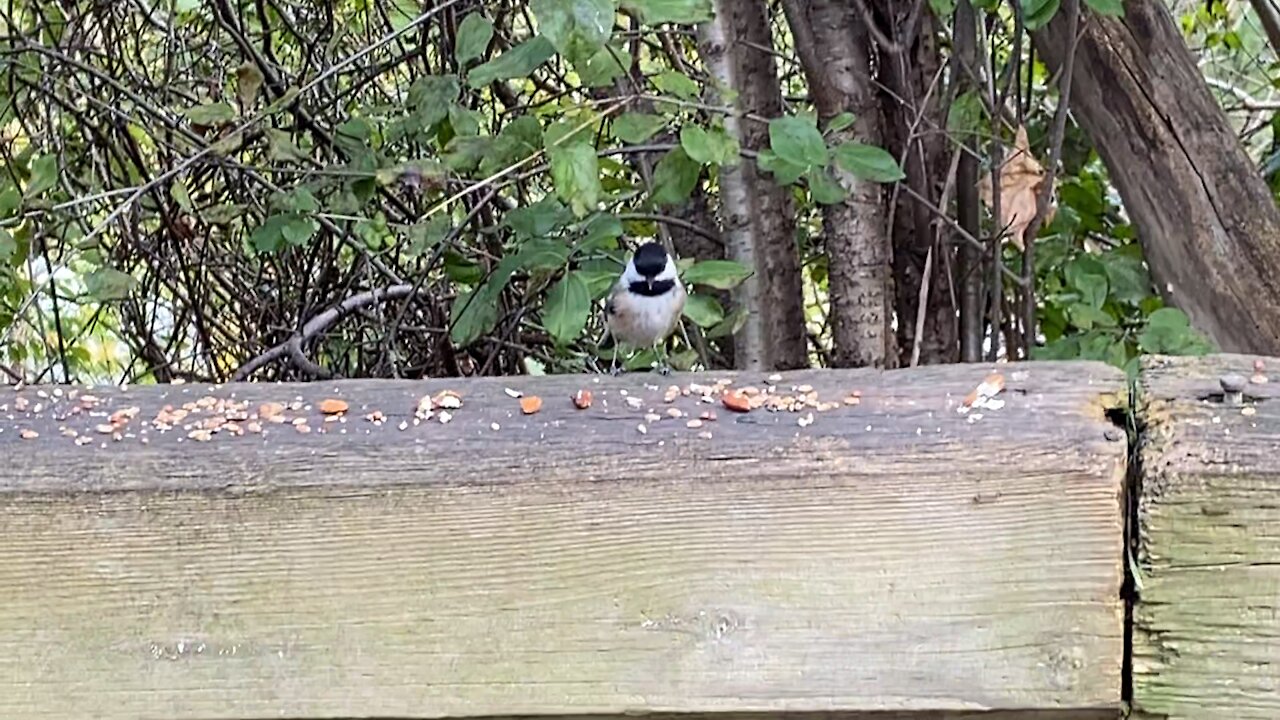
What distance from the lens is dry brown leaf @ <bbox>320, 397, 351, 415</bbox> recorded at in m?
0.91

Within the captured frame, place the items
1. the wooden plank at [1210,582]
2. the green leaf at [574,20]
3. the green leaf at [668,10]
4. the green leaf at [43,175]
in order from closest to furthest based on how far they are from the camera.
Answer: the wooden plank at [1210,582]
the green leaf at [574,20]
the green leaf at [668,10]
the green leaf at [43,175]

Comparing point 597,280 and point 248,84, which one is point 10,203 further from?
point 597,280

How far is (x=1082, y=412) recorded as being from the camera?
84 centimetres

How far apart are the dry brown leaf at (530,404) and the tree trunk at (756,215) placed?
103cm

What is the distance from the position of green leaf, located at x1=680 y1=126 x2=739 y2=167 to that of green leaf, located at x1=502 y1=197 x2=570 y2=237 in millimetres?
238

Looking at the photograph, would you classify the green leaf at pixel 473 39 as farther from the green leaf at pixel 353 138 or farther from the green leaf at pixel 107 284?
the green leaf at pixel 107 284

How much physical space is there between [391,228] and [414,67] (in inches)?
21.4

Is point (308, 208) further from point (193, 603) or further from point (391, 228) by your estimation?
point (193, 603)

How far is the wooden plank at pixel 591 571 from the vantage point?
78 centimetres

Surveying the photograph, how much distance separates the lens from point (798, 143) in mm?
1457

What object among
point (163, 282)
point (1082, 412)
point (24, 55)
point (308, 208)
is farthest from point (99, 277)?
point (1082, 412)

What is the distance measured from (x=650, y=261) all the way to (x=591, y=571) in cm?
121

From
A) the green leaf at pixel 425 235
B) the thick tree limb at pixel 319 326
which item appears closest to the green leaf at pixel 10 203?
the thick tree limb at pixel 319 326

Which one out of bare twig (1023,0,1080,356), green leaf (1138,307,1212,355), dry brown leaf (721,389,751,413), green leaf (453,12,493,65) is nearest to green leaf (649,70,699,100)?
green leaf (453,12,493,65)
